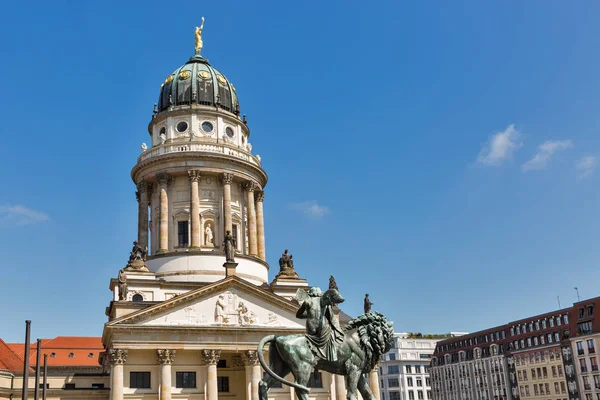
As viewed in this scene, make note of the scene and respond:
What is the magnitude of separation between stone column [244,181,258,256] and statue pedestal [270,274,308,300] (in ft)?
18.4

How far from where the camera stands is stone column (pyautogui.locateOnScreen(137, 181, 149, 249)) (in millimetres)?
65875

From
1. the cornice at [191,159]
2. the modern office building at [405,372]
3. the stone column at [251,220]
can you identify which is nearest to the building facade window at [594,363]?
the modern office building at [405,372]

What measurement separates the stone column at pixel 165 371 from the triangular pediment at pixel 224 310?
2.11 meters

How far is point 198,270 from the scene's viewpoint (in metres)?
60.8

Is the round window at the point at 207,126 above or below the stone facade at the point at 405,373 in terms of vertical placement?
above

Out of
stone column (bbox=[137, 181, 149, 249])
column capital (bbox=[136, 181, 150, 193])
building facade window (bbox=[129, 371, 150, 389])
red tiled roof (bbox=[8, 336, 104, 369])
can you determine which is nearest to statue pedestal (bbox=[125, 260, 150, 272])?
stone column (bbox=[137, 181, 149, 249])

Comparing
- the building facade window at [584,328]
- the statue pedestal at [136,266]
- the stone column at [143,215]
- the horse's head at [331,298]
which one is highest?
the stone column at [143,215]

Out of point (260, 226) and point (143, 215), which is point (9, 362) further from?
point (260, 226)

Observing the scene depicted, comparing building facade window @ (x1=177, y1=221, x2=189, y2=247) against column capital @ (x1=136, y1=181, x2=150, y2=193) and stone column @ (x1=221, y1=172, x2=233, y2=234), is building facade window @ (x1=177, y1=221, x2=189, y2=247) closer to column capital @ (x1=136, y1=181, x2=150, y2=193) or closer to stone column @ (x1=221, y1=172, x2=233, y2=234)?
stone column @ (x1=221, y1=172, x2=233, y2=234)

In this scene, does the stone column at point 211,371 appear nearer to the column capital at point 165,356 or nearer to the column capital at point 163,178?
the column capital at point 165,356

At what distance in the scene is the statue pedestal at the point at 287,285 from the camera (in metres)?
60.5

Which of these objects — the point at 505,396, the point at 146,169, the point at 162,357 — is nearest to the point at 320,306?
the point at 162,357

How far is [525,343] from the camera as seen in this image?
3831 inches

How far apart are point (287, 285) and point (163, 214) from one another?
44.0 feet
